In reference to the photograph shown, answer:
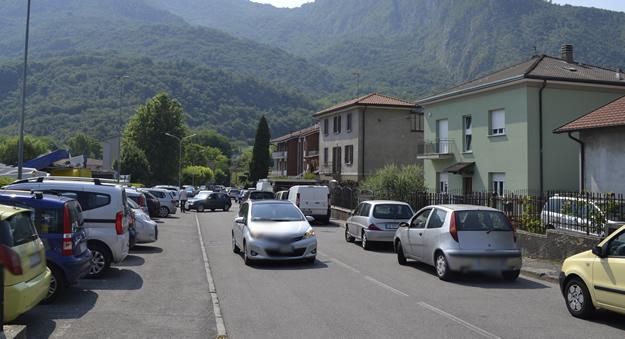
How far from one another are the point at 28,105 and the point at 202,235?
97493mm

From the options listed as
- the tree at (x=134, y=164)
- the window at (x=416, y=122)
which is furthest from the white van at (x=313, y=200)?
the tree at (x=134, y=164)

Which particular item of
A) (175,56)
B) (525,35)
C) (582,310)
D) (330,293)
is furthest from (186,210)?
(175,56)

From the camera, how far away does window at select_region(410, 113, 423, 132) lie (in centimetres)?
4684

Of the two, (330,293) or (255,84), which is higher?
(255,84)

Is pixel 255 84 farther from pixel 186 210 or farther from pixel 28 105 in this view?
pixel 186 210

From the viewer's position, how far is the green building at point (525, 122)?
27.3 metres

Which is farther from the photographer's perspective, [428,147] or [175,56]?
[175,56]

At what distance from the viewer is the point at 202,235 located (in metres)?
22.5

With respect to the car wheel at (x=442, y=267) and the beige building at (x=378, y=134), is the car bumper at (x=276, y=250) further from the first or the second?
the beige building at (x=378, y=134)

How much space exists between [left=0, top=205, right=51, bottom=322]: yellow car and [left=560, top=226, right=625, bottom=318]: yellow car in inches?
284

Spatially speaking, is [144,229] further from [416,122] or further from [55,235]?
[416,122]

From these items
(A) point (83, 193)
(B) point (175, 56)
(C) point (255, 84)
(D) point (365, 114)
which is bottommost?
(A) point (83, 193)

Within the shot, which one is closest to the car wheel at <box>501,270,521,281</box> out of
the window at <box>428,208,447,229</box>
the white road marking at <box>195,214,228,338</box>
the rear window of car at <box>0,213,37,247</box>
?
the window at <box>428,208,447,229</box>

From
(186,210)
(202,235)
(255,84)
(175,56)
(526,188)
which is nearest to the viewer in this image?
(202,235)
